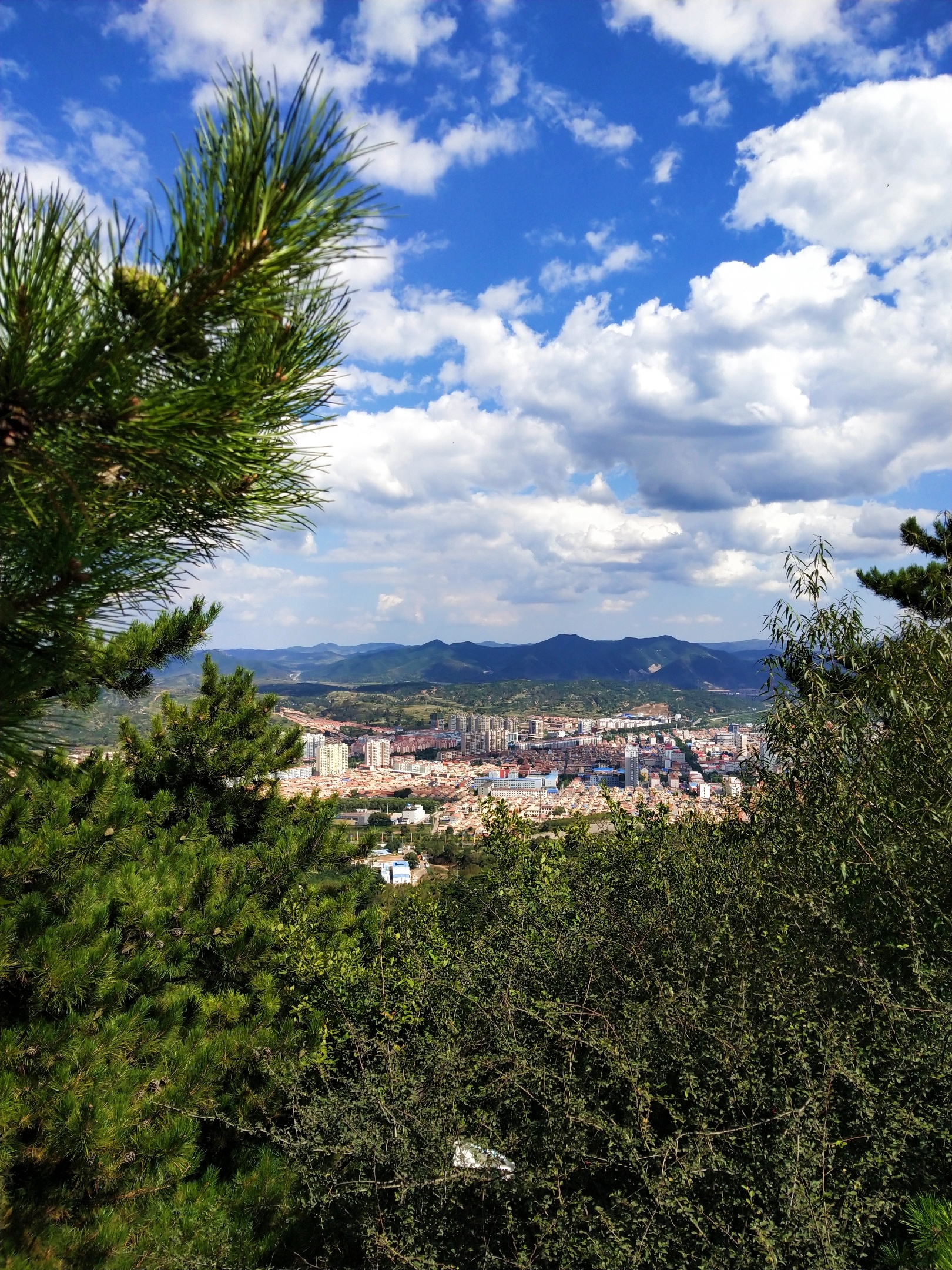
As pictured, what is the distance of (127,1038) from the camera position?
346cm

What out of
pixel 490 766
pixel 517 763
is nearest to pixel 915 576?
pixel 490 766

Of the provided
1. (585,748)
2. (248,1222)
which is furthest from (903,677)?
(585,748)

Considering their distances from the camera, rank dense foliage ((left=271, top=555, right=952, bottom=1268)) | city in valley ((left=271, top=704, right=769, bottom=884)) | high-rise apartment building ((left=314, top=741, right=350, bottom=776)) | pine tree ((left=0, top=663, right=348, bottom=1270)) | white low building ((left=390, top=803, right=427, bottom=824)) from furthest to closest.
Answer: high-rise apartment building ((left=314, top=741, right=350, bottom=776)) < white low building ((left=390, top=803, right=427, bottom=824)) < city in valley ((left=271, top=704, right=769, bottom=884)) < pine tree ((left=0, top=663, right=348, bottom=1270)) < dense foliage ((left=271, top=555, right=952, bottom=1268))

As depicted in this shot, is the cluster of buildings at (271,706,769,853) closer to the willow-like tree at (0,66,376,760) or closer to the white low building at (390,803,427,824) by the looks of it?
the white low building at (390,803,427,824)

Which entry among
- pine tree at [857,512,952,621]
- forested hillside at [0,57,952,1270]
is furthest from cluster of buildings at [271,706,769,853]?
forested hillside at [0,57,952,1270]

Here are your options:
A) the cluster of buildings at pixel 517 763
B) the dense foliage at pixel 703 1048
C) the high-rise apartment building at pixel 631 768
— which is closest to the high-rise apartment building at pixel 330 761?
the cluster of buildings at pixel 517 763

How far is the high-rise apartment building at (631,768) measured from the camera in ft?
186

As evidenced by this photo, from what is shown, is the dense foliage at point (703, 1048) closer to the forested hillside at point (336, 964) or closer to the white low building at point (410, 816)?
the forested hillside at point (336, 964)

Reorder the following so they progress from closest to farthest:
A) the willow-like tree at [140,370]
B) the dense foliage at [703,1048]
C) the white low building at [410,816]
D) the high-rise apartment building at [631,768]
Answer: the willow-like tree at [140,370] → the dense foliage at [703,1048] → the white low building at [410,816] → the high-rise apartment building at [631,768]

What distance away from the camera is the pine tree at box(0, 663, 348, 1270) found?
310 centimetres

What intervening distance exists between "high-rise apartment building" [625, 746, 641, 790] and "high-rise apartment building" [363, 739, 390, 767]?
2916 cm

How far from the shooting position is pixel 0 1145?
2945mm

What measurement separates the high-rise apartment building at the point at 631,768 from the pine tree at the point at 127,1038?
164 ft

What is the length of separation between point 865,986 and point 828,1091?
25.1 inches
